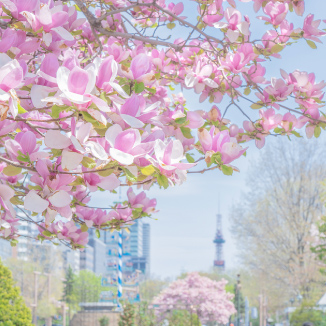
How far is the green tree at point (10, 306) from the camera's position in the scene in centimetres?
645

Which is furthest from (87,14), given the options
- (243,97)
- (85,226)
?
(85,226)

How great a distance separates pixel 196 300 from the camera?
54.6 feet

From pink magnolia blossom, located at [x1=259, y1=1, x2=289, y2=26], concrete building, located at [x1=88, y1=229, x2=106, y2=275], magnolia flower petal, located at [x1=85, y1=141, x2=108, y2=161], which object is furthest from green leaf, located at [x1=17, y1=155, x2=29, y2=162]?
concrete building, located at [x1=88, y1=229, x2=106, y2=275]

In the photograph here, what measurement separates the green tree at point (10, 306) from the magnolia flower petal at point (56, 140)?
5341 millimetres

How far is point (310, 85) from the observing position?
9.89 ft

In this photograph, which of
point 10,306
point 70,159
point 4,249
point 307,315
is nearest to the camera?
point 70,159

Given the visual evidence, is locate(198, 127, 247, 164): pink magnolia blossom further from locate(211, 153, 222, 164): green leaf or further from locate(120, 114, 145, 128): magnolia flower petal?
locate(120, 114, 145, 128): magnolia flower petal

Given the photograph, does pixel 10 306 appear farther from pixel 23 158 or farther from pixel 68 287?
pixel 68 287

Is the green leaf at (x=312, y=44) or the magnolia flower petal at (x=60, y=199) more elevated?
the green leaf at (x=312, y=44)

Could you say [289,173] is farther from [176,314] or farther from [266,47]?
[266,47]

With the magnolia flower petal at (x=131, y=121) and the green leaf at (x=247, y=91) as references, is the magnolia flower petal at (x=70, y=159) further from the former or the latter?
the green leaf at (x=247, y=91)

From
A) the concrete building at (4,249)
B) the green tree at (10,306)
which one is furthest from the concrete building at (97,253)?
the green tree at (10,306)

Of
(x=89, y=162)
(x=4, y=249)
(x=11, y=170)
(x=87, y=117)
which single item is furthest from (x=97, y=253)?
(x=87, y=117)

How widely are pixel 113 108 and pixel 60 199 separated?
391 mm
